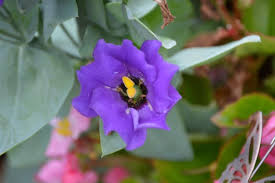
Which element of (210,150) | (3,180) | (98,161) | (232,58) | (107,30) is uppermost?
(107,30)

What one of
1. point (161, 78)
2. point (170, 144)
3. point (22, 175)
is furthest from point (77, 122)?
point (22, 175)

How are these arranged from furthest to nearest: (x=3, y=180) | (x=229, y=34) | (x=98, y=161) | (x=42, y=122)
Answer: (x=3, y=180) < (x=98, y=161) < (x=229, y=34) < (x=42, y=122)

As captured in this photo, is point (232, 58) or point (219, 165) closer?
point (219, 165)

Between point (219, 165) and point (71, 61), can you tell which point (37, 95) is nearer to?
point (71, 61)

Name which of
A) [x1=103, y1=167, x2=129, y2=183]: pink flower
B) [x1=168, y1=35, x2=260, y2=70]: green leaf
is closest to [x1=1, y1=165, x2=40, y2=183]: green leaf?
[x1=103, y1=167, x2=129, y2=183]: pink flower

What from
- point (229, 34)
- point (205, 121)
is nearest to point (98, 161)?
point (205, 121)

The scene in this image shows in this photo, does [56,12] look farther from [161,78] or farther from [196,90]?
[196,90]

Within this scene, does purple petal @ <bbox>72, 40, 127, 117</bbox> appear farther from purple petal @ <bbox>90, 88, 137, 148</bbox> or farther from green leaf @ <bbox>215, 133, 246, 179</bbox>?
green leaf @ <bbox>215, 133, 246, 179</bbox>
